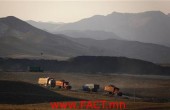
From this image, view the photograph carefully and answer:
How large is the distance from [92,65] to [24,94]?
246 feet

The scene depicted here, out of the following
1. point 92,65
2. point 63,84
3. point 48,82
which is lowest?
point 63,84

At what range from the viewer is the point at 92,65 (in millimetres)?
139875

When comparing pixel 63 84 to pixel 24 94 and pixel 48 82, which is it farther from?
pixel 24 94

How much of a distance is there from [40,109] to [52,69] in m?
87.1

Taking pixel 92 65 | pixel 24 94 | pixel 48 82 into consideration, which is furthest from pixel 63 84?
pixel 92 65

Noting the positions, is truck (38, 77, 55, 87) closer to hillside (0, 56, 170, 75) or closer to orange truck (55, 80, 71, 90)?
orange truck (55, 80, 71, 90)

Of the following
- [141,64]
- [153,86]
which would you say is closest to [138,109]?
[153,86]

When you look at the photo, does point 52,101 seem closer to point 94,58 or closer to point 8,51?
point 94,58

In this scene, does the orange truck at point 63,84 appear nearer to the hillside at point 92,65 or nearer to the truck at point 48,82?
the truck at point 48,82

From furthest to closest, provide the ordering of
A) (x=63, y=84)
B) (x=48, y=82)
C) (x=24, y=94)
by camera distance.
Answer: (x=48, y=82), (x=63, y=84), (x=24, y=94)

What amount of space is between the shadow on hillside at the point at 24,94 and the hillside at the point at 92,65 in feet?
195

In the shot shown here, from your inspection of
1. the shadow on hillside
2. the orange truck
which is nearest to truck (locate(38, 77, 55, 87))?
the orange truck

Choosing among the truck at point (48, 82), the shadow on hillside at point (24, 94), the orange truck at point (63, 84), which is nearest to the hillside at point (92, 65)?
the truck at point (48, 82)

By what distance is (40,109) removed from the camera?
48812mm
